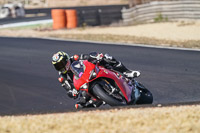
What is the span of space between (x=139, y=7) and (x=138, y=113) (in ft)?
68.9

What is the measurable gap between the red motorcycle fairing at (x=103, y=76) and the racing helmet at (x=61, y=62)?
0.90 ft

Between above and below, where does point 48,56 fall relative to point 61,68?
below

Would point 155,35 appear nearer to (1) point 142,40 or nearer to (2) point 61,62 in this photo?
(1) point 142,40

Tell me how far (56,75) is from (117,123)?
20.5 ft

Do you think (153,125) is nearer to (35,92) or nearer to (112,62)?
(112,62)

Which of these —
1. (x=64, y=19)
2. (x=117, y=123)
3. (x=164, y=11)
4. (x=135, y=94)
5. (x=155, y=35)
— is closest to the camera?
(x=117, y=123)

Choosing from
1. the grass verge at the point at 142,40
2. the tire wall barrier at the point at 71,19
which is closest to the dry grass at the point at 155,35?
the grass verge at the point at 142,40

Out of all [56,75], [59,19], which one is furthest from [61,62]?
[59,19]

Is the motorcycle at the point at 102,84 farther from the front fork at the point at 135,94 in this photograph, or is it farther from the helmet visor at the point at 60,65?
the helmet visor at the point at 60,65

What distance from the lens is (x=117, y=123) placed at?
5523 mm

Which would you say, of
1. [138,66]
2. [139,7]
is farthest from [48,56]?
[139,7]

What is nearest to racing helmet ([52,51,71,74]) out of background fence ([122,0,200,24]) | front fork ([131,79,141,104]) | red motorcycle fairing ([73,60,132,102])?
red motorcycle fairing ([73,60,132,102])

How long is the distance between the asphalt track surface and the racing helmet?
0.78 meters

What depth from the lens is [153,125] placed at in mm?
5371
